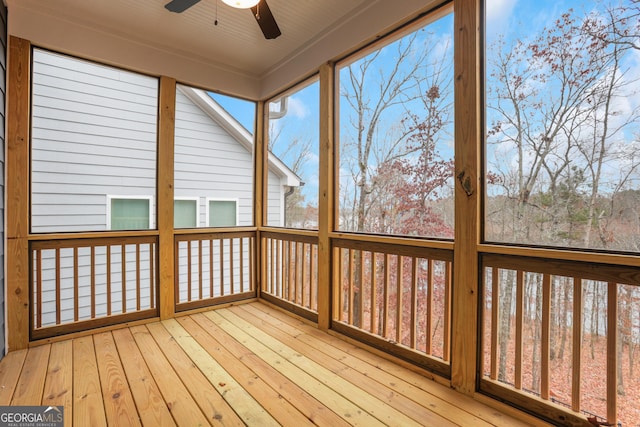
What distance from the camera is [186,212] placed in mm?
3537

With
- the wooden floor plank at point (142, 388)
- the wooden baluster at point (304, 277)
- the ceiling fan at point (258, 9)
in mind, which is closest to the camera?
the wooden floor plank at point (142, 388)

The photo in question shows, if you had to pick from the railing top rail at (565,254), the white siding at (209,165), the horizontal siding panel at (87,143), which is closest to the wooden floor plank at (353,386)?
the railing top rail at (565,254)

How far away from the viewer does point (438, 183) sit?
2234 millimetres

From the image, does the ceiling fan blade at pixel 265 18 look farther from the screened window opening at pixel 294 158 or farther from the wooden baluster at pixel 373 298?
the wooden baluster at pixel 373 298

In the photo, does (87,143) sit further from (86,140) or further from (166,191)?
(166,191)

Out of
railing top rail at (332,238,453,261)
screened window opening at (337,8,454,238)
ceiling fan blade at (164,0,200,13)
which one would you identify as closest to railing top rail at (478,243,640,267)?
railing top rail at (332,238,453,261)

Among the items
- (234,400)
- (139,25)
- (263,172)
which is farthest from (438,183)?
(139,25)

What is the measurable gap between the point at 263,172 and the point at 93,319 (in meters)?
2.28

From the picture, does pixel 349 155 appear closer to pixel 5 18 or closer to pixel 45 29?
pixel 45 29

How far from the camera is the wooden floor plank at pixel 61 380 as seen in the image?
180 cm

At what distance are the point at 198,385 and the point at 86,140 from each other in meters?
2.56

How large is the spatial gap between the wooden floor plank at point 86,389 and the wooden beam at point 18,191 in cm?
48

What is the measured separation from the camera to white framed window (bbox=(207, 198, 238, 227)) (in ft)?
12.4

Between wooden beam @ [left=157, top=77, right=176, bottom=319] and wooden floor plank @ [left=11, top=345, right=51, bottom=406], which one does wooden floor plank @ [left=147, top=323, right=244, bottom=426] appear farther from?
wooden floor plank @ [left=11, top=345, right=51, bottom=406]
